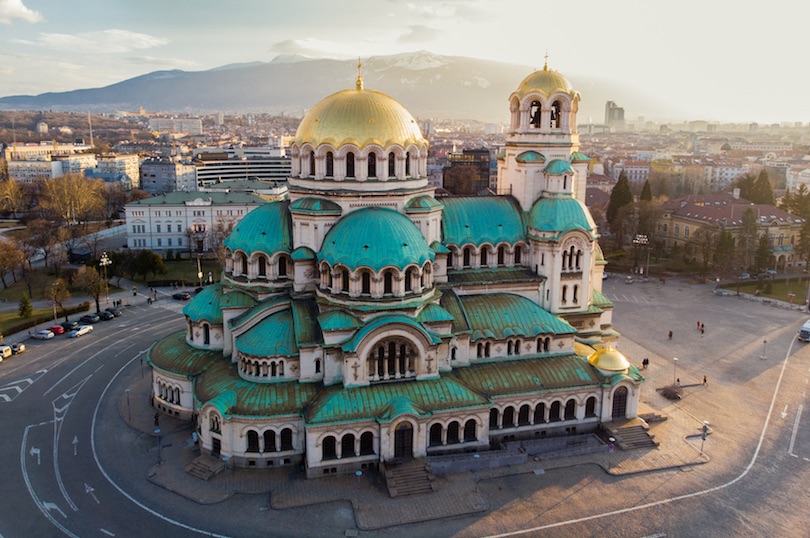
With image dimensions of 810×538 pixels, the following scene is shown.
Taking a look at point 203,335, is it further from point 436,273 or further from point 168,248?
point 168,248

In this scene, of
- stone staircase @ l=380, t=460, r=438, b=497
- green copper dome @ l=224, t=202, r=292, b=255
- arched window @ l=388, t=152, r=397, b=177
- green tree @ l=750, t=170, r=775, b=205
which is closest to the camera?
stone staircase @ l=380, t=460, r=438, b=497

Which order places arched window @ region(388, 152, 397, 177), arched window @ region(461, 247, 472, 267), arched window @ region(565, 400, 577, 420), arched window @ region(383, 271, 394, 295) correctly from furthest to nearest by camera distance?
arched window @ region(461, 247, 472, 267) → arched window @ region(388, 152, 397, 177) → arched window @ region(565, 400, 577, 420) → arched window @ region(383, 271, 394, 295)

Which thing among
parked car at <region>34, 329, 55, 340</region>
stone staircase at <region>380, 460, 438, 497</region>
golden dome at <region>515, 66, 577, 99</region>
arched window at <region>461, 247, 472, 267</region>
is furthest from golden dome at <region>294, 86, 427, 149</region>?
parked car at <region>34, 329, 55, 340</region>

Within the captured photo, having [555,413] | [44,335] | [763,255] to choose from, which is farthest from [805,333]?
[44,335]

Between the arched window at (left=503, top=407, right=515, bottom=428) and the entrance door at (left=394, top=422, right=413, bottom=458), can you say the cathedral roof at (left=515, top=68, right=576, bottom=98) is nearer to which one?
the arched window at (left=503, top=407, right=515, bottom=428)

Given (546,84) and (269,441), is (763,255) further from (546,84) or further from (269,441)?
(269,441)

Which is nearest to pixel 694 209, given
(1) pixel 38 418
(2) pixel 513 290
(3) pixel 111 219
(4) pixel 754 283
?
(4) pixel 754 283
